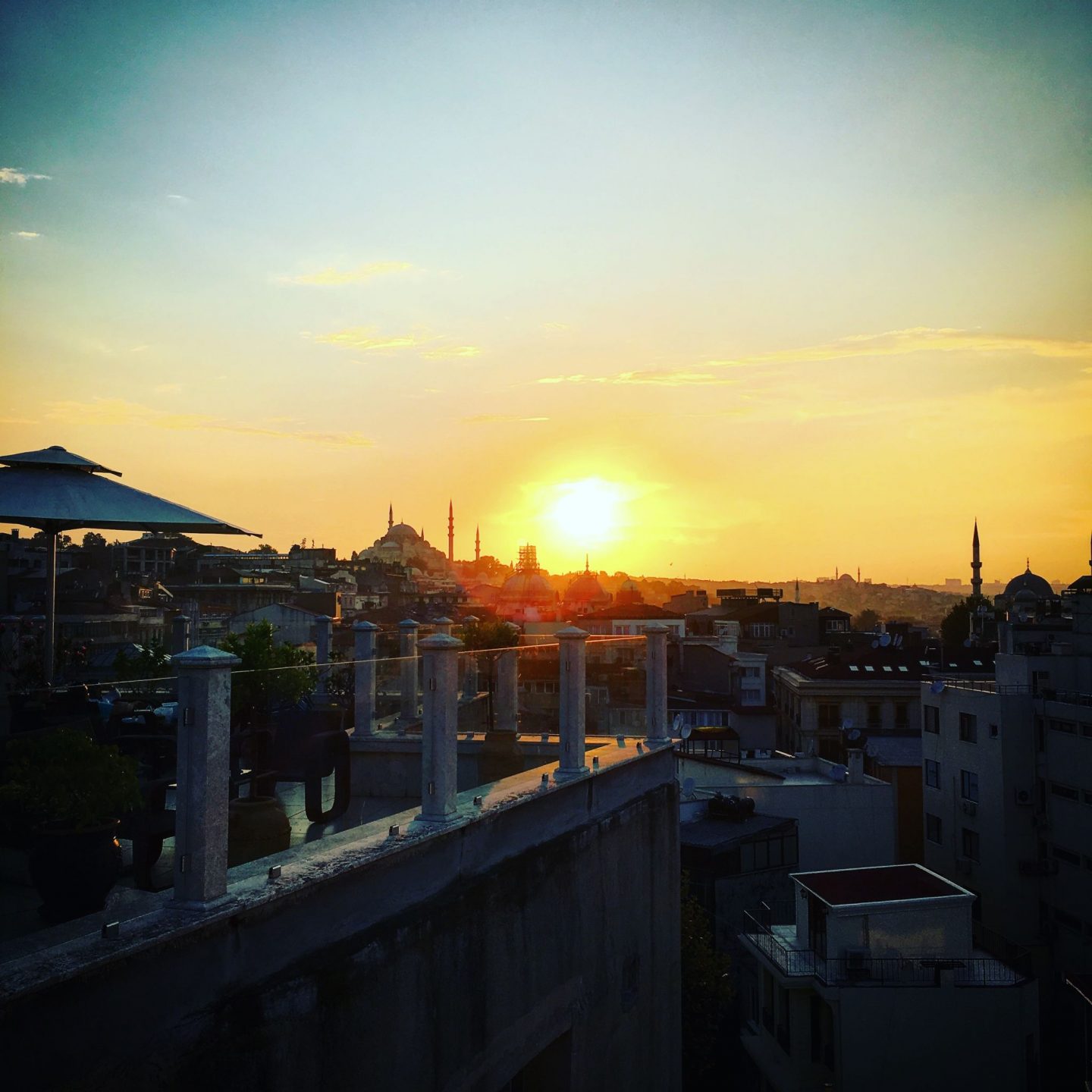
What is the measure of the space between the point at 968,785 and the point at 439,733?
28.1 meters

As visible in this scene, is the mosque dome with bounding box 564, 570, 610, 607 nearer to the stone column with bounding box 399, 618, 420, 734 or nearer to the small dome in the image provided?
the small dome

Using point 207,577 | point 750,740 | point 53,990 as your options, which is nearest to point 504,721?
point 53,990

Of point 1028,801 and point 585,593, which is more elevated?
point 585,593

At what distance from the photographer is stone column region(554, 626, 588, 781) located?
780 cm

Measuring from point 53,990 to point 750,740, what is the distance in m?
45.6

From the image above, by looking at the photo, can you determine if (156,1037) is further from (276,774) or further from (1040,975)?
(1040,975)

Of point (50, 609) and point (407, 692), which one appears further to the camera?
point (50, 609)

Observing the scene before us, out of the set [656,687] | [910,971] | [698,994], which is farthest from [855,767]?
[656,687]

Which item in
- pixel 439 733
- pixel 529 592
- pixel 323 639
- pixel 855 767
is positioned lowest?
pixel 855 767

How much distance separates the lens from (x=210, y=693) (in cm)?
415

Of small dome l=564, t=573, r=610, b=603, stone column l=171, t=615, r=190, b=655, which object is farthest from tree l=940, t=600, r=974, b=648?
stone column l=171, t=615, r=190, b=655

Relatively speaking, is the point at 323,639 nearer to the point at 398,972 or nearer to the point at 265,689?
the point at 265,689

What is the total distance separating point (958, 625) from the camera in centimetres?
7681

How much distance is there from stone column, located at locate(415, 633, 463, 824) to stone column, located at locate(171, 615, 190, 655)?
2.81 m
